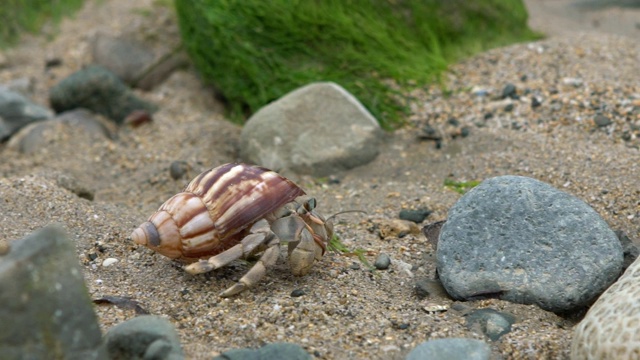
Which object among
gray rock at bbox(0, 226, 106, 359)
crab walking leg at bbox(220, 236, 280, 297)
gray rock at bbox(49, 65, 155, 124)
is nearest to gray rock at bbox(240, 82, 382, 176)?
gray rock at bbox(49, 65, 155, 124)

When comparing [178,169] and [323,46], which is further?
[323,46]

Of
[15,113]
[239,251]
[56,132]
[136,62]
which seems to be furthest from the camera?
[136,62]

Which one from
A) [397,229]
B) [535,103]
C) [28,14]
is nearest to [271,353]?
[397,229]

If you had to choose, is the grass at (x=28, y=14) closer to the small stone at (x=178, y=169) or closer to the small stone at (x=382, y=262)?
the small stone at (x=178, y=169)

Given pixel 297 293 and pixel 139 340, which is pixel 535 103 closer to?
pixel 297 293

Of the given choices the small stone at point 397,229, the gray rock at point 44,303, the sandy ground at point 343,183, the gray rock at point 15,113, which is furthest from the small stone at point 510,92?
the gray rock at point 44,303

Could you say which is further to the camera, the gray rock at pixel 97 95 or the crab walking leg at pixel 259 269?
the gray rock at pixel 97 95

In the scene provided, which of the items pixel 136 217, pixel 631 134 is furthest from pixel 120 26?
pixel 631 134

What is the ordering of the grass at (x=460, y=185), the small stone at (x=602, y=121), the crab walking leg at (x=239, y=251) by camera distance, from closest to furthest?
the crab walking leg at (x=239, y=251) < the grass at (x=460, y=185) < the small stone at (x=602, y=121)
